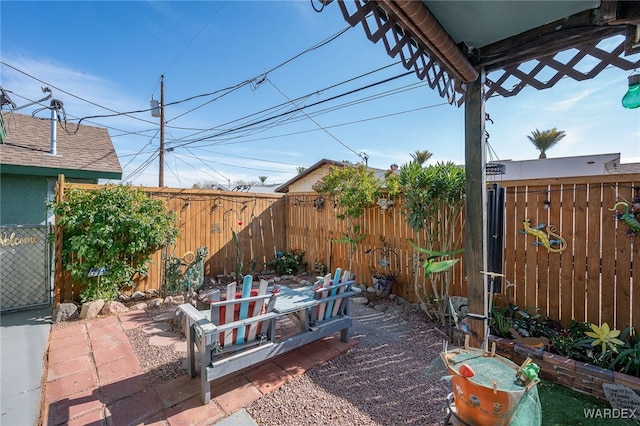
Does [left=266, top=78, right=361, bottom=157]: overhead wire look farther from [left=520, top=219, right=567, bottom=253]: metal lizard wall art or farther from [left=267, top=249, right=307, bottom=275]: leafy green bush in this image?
[left=520, top=219, right=567, bottom=253]: metal lizard wall art

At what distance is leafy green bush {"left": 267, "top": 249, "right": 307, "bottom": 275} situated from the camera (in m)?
6.38

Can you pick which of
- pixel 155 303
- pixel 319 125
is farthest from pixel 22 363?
pixel 319 125

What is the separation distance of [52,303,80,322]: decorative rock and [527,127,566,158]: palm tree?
68.3 feet

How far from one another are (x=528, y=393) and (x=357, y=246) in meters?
4.02

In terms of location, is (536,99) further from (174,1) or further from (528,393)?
(174,1)

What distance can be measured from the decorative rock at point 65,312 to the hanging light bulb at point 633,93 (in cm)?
636

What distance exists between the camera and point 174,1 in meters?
5.31

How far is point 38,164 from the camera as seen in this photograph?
520 centimetres

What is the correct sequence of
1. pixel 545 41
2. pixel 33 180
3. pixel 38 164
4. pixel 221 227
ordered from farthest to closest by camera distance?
pixel 221 227, pixel 33 180, pixel 38 164, pixel 545 41

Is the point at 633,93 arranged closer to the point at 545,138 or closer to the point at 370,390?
A: the point at 370,390

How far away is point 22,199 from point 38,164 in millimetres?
752

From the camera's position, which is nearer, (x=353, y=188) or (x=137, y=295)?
(x=137, y=295)

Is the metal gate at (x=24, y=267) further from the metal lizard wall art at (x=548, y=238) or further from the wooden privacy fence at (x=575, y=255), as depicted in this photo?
the metal lizard wall art at (x=548, y=238)

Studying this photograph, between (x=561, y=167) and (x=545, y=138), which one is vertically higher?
(x=545, y=138)
